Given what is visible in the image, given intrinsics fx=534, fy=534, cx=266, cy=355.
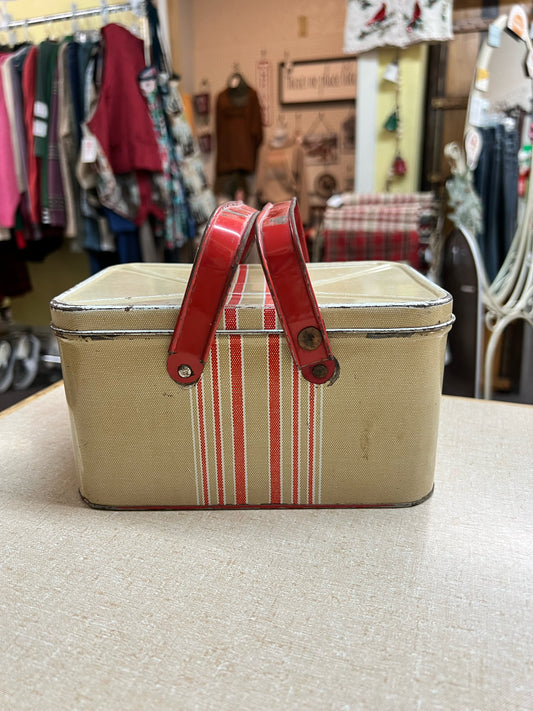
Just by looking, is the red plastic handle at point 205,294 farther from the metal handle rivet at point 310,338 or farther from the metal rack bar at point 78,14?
the metal rack bar at point 78,14

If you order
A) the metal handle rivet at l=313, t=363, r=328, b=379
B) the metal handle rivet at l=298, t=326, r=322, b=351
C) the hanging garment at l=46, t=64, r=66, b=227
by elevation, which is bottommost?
the metal handle rivet at l=313, t=363, r=328, b=379

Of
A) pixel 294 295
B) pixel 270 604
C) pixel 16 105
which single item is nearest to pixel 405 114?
pixel 16 105

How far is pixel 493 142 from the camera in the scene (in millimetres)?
1583

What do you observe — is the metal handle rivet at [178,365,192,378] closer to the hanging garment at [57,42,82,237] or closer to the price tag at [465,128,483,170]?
the price tag at [465,128,483,170]

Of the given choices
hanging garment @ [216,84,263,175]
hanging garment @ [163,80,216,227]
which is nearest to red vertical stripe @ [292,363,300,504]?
hanging garment @ [163,80,216,227]

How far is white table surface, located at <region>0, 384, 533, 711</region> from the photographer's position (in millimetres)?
341

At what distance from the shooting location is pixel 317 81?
265 cm

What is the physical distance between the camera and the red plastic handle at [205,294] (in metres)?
0.45

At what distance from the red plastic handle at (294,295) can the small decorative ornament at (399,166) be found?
145 cm

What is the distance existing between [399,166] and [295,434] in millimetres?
1522

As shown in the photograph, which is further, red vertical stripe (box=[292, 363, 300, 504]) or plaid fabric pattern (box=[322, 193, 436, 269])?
plaid fabric pattern (box=[322, 193, 436, 269])

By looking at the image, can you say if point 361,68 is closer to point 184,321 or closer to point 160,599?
point 184,321

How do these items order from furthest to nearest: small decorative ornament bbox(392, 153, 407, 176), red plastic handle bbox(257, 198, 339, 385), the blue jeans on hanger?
1. small decorative ornament bbox(392, 153, 407, 176)
2. the blue jeans on hanger
3. red plastic handle bbox(257, 198, 339, 385)

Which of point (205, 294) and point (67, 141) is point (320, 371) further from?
point (67, 141)
